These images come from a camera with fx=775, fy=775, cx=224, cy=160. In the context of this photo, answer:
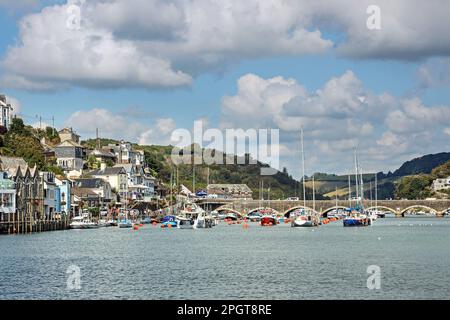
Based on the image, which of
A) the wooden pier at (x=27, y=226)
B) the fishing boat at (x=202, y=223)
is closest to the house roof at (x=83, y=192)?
the wooden pier at (x=27, y=226)

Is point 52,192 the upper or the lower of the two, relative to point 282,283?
upper

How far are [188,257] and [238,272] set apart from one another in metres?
15.1

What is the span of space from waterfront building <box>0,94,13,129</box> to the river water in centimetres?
8681

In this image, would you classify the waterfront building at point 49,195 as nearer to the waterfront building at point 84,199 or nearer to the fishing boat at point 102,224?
the fishing boat at point 102,224

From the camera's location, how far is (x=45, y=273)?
59000 millimetres

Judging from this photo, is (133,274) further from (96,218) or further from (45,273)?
(96,218)

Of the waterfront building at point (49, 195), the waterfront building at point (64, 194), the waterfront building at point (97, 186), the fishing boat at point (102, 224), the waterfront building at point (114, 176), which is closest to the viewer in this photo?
the waterfront building at point (49, 195)

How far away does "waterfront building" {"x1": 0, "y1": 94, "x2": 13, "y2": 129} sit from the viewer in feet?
575

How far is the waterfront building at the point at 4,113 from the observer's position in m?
175

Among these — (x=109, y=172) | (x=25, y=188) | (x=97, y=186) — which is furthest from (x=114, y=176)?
(x=25, y=188)

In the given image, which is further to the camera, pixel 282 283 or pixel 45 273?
pixel 45 273

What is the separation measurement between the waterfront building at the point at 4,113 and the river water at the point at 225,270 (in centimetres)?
8681
